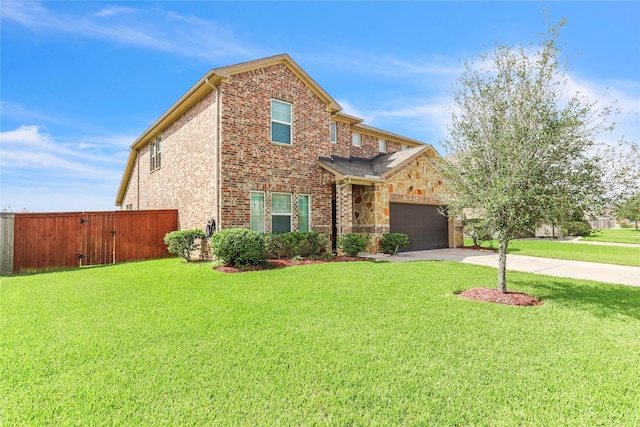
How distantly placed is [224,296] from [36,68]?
37.8 ft

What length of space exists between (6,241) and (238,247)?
805 cm

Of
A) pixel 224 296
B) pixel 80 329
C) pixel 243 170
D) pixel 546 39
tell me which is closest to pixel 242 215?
pixel 243 170

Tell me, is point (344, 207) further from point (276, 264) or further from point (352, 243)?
point (276, 264)

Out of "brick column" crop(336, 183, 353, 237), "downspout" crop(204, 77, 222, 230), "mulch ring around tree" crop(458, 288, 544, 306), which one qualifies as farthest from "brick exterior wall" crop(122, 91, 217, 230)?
"mulch ring around tree" crop(458, 288, 544, 306)

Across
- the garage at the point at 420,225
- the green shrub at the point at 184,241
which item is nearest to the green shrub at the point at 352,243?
the garage at the point at 420,225

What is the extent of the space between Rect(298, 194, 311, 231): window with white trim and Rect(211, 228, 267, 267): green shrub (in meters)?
3.09

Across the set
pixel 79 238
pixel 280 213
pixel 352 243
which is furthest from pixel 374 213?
pixel 79 238

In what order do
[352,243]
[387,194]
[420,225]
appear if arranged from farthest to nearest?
[420,225] → [387,194] → [352,243]

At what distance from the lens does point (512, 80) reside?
252 inches

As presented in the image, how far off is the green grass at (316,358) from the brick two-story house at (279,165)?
5347 millimetres

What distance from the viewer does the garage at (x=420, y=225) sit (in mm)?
14352

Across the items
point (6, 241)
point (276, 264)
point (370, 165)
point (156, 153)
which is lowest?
point (276, 264)

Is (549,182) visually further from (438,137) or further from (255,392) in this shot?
(255,392)

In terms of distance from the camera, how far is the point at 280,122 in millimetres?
12203
